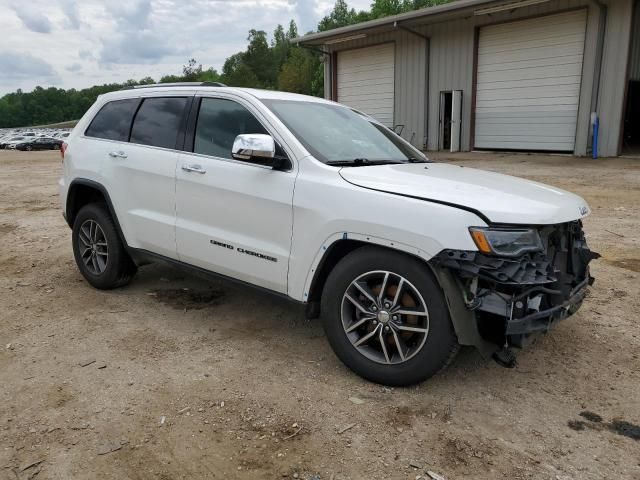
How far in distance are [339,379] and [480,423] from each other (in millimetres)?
905

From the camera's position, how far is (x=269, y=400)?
315 cm

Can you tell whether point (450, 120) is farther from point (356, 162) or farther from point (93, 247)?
point (356, 162)

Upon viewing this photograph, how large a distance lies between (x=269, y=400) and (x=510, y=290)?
1.54 metres

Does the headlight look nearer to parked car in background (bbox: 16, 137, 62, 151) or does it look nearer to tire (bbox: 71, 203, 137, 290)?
tire (bbox: 71, 203, 137, 290)

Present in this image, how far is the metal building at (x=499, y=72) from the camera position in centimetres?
1624

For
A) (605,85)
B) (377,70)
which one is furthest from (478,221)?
(377,70)

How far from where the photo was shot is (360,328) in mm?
3318

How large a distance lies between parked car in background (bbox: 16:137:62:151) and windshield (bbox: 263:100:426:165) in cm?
4715

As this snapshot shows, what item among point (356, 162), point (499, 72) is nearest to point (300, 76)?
point (499, 72)

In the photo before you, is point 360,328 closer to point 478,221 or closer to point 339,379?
point 339,379

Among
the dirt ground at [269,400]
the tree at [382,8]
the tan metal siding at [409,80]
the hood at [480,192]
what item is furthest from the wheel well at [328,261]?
the tree at [382,8]

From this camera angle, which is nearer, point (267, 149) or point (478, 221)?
point (478, 221)

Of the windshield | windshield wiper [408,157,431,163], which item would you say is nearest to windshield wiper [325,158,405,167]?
the windshield

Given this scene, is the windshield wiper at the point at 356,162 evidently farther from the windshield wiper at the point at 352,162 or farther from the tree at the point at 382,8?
the tree at the point at 382,8
